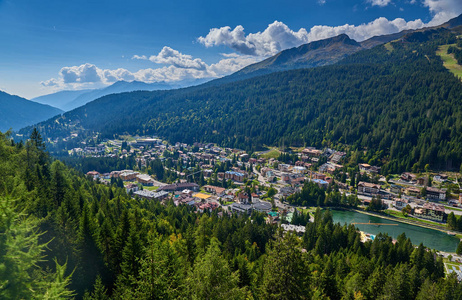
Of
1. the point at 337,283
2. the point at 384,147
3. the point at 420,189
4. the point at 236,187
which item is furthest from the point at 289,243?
the point at 384,147

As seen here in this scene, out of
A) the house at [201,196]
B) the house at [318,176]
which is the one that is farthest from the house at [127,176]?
the house at [318,176]

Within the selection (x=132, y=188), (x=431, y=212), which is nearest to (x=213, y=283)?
(x=431, y=212)

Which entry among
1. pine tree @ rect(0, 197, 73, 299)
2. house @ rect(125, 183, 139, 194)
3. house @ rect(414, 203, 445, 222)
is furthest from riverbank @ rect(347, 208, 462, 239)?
pine tree @ rect(0, 197, 73, 299)

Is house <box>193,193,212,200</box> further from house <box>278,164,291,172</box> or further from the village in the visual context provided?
house <box>278,164,291,172</box>

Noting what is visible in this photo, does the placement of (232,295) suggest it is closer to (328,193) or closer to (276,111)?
(328,193)

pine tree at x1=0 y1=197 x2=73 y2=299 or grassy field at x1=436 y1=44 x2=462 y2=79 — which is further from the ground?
grassy field at x1=436 y1=44 x2=462 y2=79

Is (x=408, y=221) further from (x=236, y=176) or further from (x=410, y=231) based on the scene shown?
(x=236, y=176)
